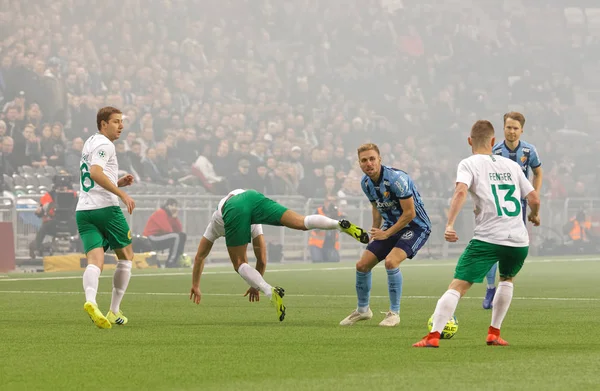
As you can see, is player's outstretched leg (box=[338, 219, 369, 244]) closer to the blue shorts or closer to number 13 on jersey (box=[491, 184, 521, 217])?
the blue shorts

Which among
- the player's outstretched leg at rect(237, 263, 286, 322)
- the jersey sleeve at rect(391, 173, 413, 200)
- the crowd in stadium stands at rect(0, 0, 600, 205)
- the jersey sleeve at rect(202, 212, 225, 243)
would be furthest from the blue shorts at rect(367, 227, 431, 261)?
the crowd in stadium stands at rect(0, 0, 600, 205)

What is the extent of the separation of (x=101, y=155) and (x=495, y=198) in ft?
12.0

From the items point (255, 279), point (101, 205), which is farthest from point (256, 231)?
point (101, 205)

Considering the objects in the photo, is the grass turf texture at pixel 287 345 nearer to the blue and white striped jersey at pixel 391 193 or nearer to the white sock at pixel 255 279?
the white sock at pixel 255 279

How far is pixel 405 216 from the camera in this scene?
1002 cm

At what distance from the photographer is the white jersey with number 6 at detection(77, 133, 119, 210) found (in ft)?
32.8

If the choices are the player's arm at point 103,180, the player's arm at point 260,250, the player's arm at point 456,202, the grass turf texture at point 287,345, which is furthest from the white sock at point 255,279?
the player's arm at point 456,202

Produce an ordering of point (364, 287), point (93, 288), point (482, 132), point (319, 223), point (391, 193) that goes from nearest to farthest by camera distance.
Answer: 1. point (482, 132)
2. point (93, 288)
3. point (391, 193)
4. point (319, 223)
5. point (364, 287)

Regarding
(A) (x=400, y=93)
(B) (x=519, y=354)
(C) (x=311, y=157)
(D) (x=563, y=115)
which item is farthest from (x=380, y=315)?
(D) (x=563, y=115)

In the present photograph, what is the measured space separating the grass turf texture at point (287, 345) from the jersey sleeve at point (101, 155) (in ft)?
4.64

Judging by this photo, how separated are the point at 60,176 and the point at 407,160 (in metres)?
15.5

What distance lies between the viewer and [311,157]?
31.3 meters

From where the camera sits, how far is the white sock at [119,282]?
34.0 feet

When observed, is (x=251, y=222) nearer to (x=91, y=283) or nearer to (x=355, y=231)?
(x=355, y=231)
